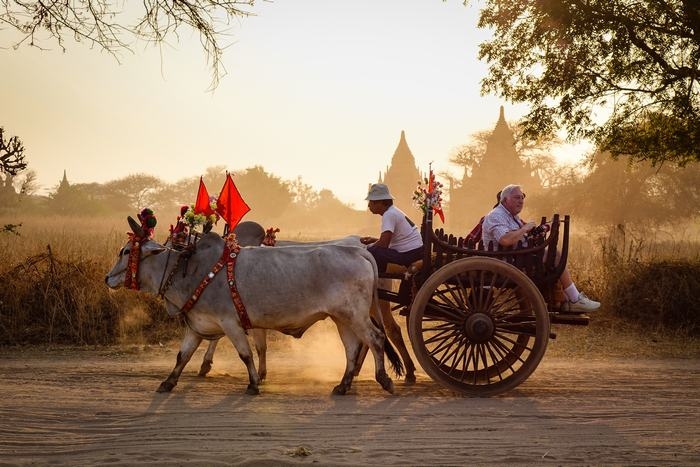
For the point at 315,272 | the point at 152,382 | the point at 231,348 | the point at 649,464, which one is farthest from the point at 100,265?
the point at 649,464

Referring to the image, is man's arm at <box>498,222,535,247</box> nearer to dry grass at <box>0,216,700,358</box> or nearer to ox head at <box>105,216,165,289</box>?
ox head at <box>105,216,165,289</box>

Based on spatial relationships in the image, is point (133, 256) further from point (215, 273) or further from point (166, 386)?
point (166, 386)

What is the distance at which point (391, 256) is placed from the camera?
7.75 m

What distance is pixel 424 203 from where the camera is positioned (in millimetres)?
7266

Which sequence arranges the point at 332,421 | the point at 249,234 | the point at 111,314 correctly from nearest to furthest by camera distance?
the point at 332,421
the point at 249,234
the point at 111,314

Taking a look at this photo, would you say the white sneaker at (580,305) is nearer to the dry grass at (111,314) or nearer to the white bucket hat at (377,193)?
the white bucket hat at (377,193)

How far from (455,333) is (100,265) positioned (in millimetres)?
7335

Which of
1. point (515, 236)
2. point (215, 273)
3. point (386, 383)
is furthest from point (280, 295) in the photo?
point (515, 236)

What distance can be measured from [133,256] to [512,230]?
3885 millimetres

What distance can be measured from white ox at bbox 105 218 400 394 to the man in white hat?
1.97 ft

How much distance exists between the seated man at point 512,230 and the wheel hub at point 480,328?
0.79 metres

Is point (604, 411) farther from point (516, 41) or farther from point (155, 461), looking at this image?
point (516, 41)

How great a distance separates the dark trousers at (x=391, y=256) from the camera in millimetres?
7727

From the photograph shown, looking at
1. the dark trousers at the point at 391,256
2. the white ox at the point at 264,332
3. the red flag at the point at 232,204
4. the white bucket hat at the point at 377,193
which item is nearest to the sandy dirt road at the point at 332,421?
the white ox at the point at 264,332
